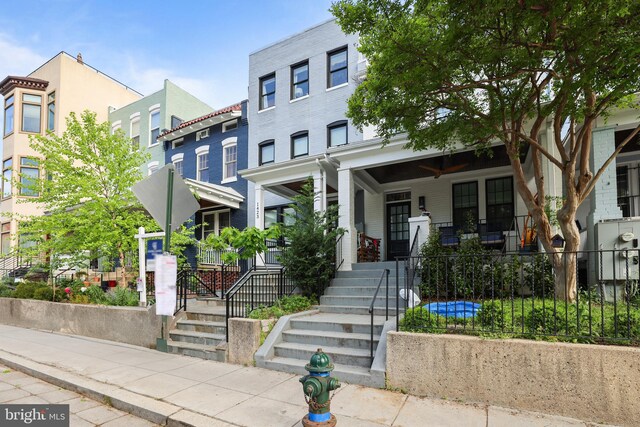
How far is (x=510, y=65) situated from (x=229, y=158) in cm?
1316

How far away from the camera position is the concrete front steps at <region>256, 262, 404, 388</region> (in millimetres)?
5520

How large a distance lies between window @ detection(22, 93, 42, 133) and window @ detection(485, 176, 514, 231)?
25569 mm

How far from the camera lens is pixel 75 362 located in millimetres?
6793

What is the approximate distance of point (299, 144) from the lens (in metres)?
15.3

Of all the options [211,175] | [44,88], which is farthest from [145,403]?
[44,88]

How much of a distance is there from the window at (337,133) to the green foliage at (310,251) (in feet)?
16.5

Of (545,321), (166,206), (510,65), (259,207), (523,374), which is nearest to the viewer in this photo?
(523,374)

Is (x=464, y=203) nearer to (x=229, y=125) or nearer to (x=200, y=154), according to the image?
(x=229, y=125)

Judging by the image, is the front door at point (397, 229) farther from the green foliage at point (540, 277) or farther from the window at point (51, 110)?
the window at point (51, 110)

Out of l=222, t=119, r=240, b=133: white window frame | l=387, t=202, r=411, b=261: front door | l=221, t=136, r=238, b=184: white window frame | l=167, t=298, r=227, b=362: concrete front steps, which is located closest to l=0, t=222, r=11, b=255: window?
l=221, t=136, r=238, b=184: white window frame

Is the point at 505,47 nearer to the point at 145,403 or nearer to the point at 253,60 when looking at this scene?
the point at 145,403

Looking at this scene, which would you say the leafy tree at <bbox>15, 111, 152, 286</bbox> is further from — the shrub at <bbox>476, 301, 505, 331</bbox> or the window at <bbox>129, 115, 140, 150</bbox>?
the window at <bbox>129, 115, 140, 150</bbox>

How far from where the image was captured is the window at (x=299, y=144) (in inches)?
593

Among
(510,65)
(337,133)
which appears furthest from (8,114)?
(510,65)
